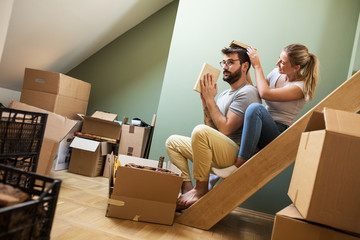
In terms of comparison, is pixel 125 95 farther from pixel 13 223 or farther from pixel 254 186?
pixel 13 223

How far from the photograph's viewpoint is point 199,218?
A: 5.67 ft

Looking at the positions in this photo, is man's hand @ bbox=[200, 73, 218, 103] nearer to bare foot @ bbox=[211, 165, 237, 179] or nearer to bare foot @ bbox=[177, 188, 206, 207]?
bare foot @ bbox=[211, 165, 237, 179]

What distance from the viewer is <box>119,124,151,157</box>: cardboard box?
9.03ft

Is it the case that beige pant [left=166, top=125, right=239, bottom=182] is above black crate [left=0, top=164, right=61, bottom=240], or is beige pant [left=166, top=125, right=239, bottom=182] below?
above

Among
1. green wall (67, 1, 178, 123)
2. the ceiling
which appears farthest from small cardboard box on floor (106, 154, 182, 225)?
green wall (67, 1, 178, 123)

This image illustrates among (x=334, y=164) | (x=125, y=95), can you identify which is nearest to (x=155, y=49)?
(x=125, y=95)

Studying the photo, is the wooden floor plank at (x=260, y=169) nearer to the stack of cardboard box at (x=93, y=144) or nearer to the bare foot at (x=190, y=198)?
the bare foot at (x=190, y=198)

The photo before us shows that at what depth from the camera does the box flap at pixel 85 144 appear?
2600mm

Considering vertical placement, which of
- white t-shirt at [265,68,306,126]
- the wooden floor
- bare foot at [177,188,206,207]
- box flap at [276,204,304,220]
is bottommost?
the wooden floor

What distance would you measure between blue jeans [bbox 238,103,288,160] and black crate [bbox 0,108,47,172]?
3.35 feet

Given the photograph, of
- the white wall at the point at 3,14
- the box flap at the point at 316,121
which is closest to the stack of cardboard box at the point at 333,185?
the box flap at the point at 316,121

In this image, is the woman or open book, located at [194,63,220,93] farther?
open book, located at [194,63,220,93]

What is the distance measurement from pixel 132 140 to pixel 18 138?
1618mm

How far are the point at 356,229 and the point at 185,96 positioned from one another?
1853mm
